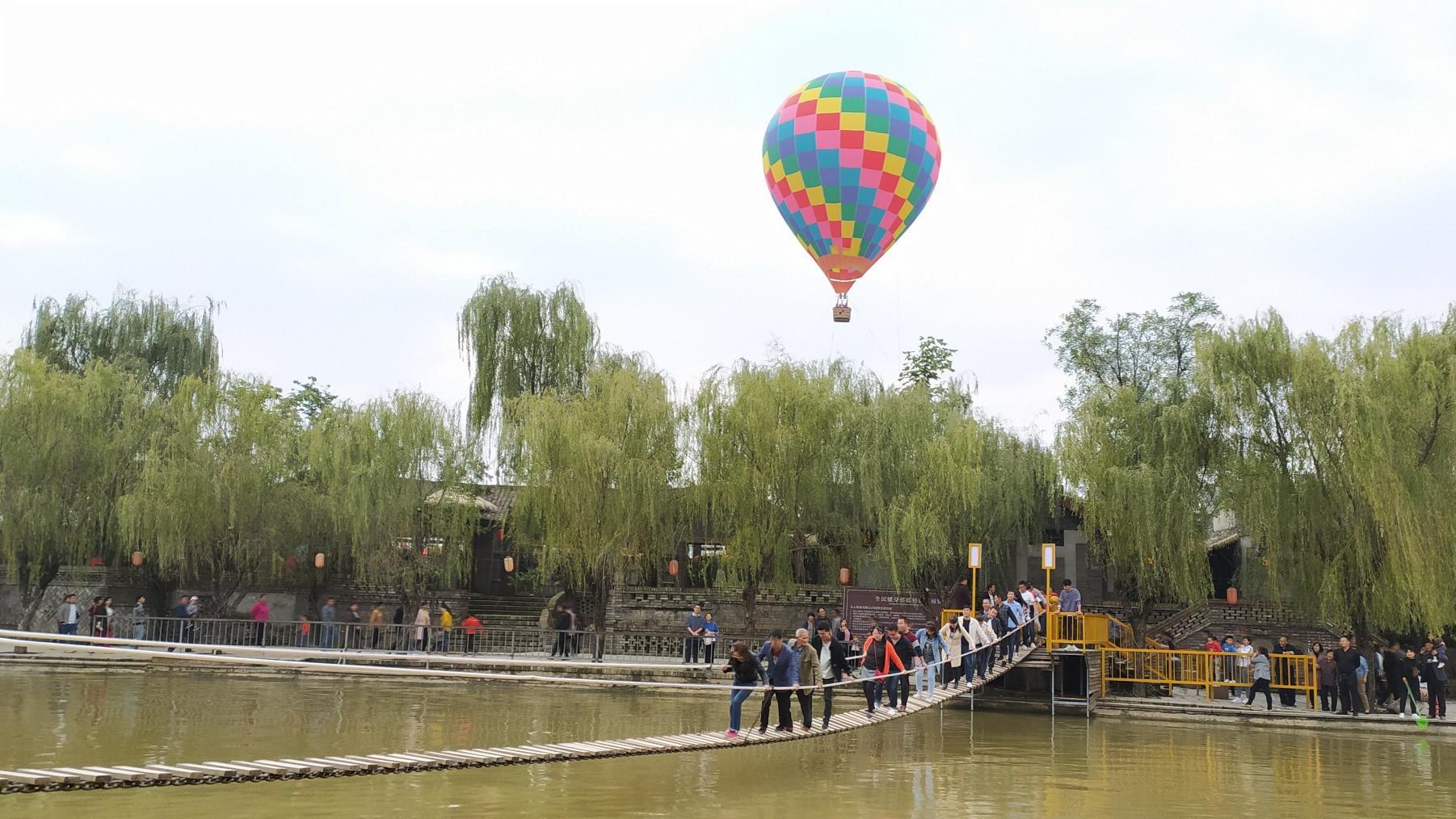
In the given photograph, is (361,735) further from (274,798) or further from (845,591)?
(845,591)

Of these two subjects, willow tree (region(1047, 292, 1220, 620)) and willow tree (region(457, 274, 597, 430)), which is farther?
willow tree (region(457, 274, 597, 430))

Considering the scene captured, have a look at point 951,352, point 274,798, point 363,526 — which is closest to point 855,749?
point 274,798

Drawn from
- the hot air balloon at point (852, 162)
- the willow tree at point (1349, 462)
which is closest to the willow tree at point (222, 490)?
the hot air balloon at point (852, 162)

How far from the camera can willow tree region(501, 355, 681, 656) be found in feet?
92.1

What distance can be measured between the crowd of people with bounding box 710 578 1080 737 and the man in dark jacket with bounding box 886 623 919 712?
0.5 inches

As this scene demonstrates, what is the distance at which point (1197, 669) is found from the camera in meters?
22.9

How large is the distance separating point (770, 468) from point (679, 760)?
14055 millimetres

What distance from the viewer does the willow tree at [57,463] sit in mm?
30438

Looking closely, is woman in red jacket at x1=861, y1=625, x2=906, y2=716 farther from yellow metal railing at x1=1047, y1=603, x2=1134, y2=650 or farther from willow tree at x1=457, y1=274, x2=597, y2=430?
willow tree at x1=457, y1=274, x2=597, y2=430

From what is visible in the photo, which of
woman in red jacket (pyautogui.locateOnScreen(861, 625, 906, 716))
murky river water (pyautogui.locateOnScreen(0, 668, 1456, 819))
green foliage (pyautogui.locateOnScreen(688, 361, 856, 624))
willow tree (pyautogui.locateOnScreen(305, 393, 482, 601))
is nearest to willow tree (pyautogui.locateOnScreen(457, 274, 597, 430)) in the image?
willow tree (pyautogui.locateOnScreen(305, 393, 482, 601))

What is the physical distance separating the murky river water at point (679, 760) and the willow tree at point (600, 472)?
20.5 ft

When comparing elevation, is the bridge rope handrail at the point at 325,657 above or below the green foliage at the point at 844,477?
below

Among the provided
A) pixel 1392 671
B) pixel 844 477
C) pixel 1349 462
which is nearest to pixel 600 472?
pixel 844 477

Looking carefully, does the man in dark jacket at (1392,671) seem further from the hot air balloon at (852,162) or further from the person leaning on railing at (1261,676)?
the hot air balloon at (852,162)
